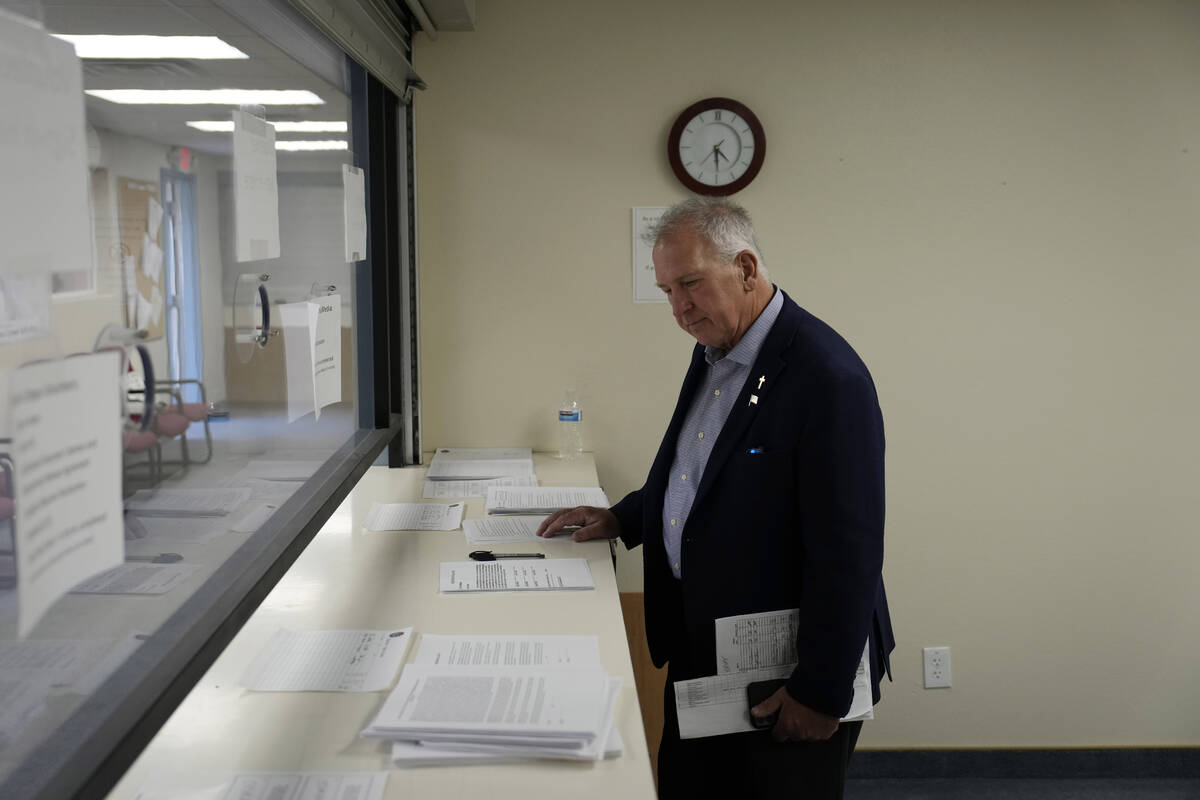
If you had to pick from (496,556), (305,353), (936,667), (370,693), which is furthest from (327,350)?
(936,667)

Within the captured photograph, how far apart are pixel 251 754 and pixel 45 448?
2.02 ft

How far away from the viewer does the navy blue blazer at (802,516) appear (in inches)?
67.3

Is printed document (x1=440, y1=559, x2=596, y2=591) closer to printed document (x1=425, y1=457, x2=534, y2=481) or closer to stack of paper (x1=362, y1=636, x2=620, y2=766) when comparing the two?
stack of paper (x1=362, y1=636, x2=620, y2=766)

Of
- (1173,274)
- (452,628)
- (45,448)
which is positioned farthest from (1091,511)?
(45,448)

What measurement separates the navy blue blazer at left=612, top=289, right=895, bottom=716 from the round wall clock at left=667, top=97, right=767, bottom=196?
48.5 inches

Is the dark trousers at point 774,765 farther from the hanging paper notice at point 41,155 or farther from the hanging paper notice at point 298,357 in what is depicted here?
the hanging paper notice at point 41,155

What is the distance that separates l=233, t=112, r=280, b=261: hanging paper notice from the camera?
5.06 ft

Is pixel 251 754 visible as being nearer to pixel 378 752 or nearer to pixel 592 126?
pixel 378 752

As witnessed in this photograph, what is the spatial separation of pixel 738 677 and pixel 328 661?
70cm

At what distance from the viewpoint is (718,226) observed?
190 cm

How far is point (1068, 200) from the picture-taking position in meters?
A: 3.10

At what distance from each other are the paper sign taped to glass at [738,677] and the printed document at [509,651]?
24 cm

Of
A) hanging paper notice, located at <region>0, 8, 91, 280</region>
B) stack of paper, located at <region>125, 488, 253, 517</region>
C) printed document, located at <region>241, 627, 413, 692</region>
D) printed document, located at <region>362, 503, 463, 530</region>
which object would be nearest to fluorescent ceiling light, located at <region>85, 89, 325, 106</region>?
hanging paper notice, located at <region>0, 8, 91, 280</region>

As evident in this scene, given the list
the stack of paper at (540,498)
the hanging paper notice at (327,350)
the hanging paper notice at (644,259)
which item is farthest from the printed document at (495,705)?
the hanging paper notice at (644,259)
